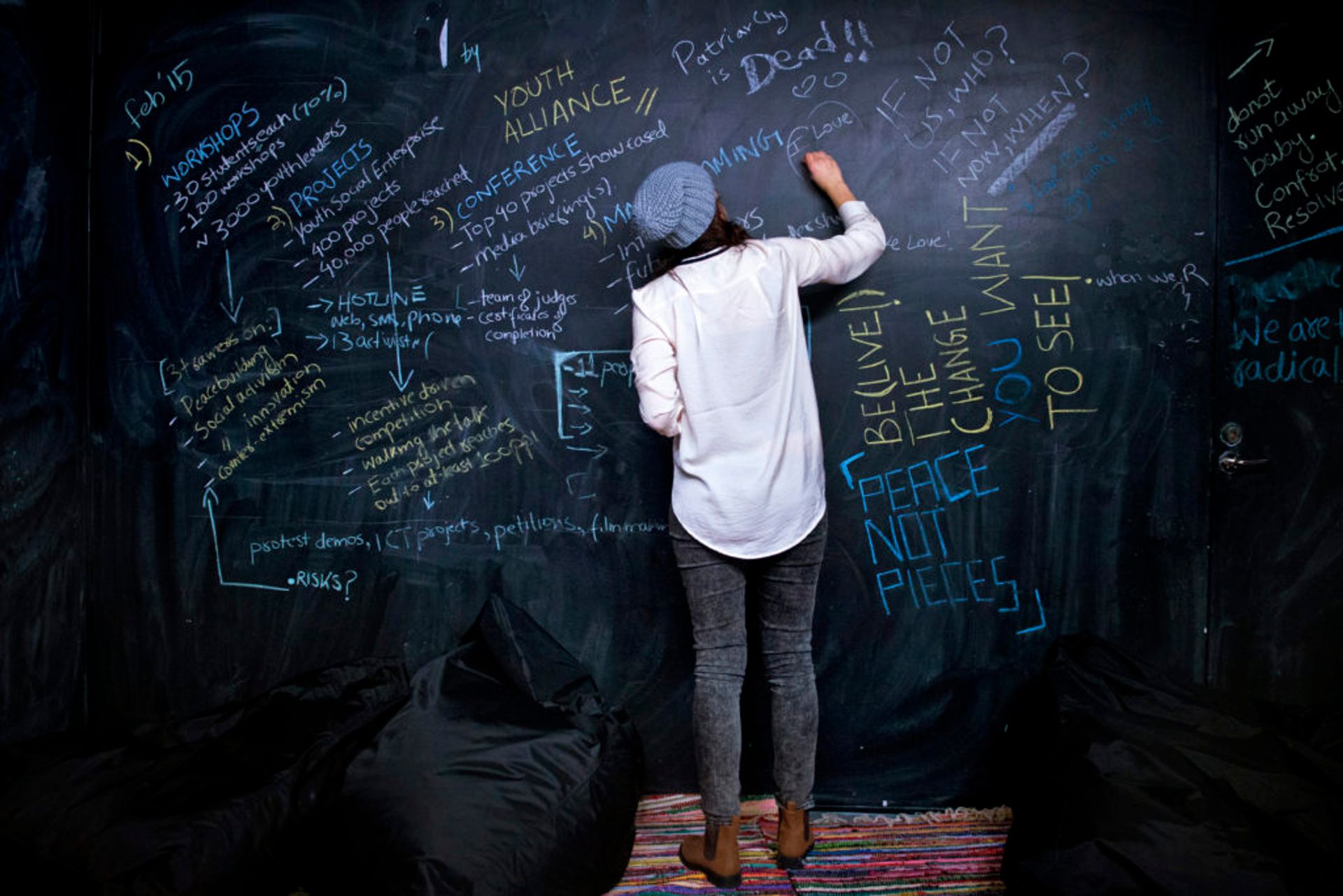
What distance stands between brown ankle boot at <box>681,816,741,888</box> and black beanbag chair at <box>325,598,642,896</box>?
0.19 metres

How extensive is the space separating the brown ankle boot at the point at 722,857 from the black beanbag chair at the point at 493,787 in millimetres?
191

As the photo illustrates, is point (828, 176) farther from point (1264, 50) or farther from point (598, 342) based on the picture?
point (1264, 50)

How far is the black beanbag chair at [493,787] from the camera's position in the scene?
6.12 feet

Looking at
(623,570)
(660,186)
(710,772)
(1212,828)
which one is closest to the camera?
(1212,828)

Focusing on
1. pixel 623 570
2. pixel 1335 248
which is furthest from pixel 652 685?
pixel 1335 248

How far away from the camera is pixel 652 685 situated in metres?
2.58

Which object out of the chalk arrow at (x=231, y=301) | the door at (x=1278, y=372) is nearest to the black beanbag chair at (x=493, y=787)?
the chalk arrow at (x=231, y=301)

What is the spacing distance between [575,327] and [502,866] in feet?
4.52

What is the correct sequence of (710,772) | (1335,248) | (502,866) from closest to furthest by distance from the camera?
(502,866)
(710,772)
(1335,248)

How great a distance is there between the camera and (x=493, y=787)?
77.7 inches

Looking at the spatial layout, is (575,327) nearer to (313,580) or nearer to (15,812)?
(313,580)

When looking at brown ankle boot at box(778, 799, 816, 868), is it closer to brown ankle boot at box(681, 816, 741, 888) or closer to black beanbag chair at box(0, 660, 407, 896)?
brown ankle boot at box(681, 816, 741, 888)

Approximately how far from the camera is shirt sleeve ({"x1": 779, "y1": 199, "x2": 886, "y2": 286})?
214 cm

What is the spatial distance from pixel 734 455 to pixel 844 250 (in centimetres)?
60
